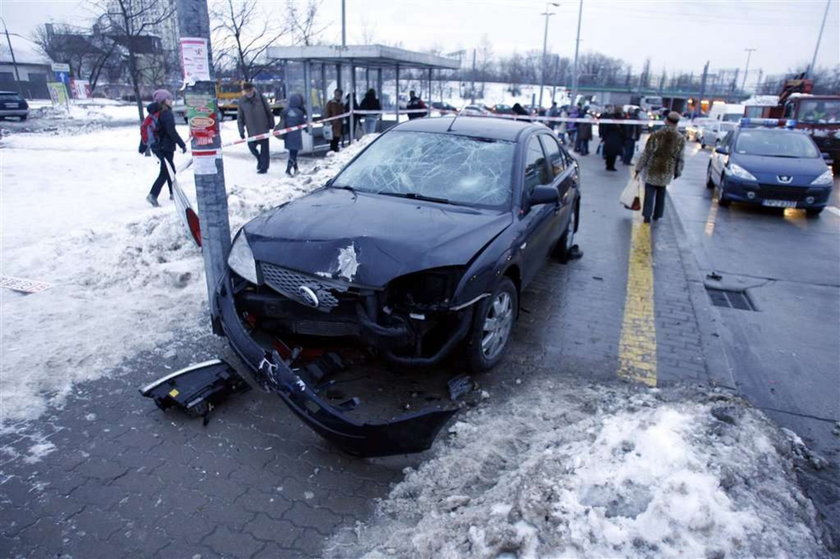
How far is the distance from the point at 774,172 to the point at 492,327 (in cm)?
886

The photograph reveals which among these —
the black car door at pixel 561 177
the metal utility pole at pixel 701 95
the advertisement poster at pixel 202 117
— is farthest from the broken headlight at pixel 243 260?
the metal utility pole at pixel 701 95

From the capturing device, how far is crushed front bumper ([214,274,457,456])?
111 inches

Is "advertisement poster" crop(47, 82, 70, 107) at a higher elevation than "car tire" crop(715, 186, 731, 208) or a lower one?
higher

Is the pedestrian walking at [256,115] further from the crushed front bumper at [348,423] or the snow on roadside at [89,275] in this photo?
the crushed front bumper at [348,423]

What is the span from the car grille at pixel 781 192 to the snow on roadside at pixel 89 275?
797 centimetres

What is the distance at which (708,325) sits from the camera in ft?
17.1

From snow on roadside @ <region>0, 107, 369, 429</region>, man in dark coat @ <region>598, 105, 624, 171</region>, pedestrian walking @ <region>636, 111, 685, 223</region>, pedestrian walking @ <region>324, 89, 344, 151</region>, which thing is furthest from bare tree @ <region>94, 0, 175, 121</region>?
pedestrian walking @ <region>636, 111, 685, 223</region>

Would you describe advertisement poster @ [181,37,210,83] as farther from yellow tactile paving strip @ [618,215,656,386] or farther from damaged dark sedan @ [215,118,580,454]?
yellow tactile paving strip @ [618,215,656,386]

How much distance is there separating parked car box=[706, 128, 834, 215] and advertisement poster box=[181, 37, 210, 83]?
31.9ft

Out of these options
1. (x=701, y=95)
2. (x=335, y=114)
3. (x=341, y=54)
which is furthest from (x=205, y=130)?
(x=701, y=95)

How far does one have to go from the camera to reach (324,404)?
9.32ft

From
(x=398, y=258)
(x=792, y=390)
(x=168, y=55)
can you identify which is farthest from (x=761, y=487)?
(x=168, y=55)

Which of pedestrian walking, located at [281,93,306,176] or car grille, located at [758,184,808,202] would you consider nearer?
car grille, located at [758,184,808,202]

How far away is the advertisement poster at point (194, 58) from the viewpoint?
3.90 metres
